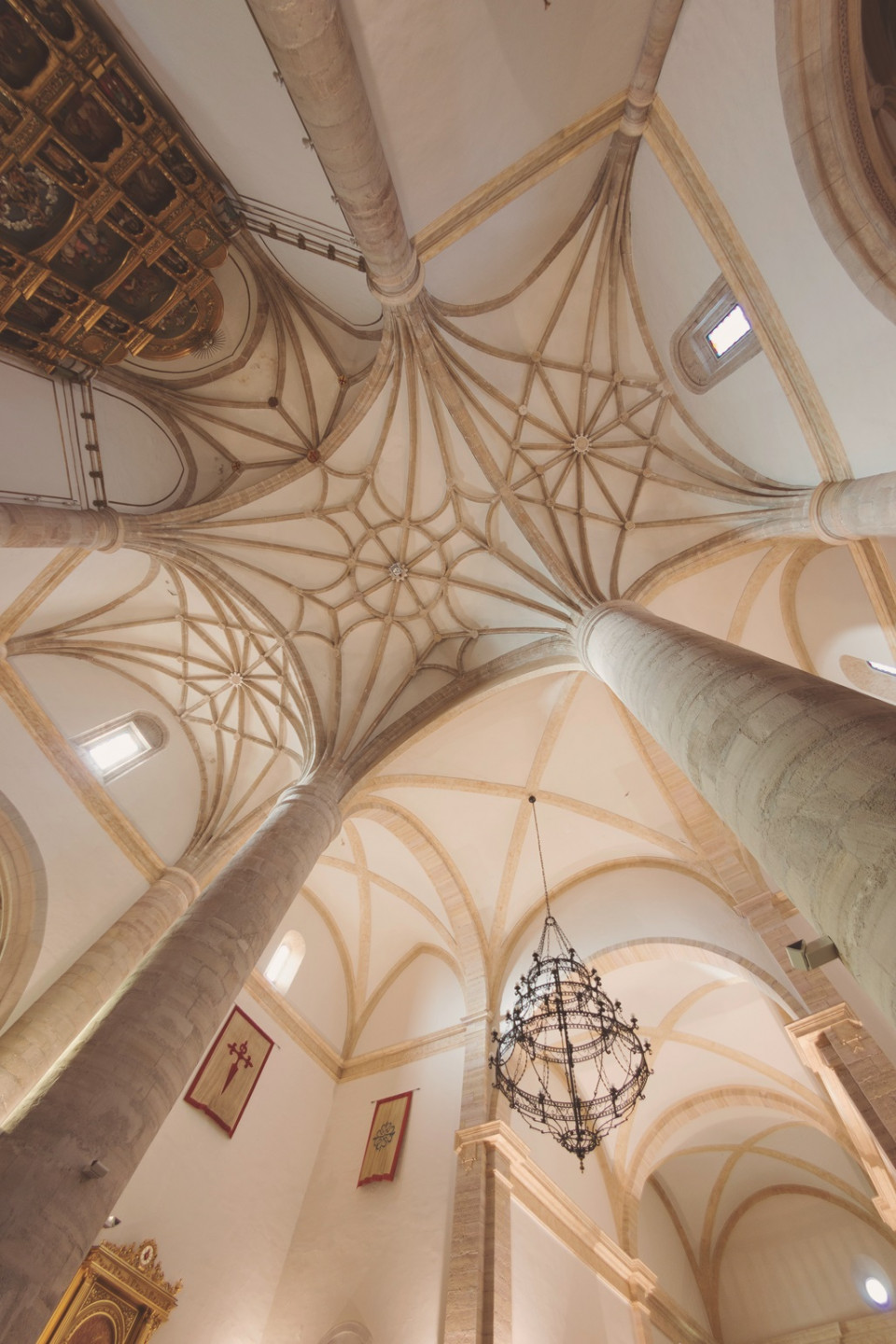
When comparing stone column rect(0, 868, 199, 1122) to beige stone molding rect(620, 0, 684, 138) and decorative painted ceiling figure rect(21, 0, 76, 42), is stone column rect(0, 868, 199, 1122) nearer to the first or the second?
decorative painted ceiling figure rect(21, 0, 76, 42)

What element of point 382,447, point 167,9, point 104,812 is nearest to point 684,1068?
point 104,812

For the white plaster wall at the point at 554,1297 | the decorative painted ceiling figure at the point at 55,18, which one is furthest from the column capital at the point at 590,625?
the decorative painted ceiling figure at the point at 55,18

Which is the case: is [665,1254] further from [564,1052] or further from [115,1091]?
[115,1091]

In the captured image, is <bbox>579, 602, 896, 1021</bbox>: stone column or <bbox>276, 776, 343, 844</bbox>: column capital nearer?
<bbox>579, 602, 896, 1021</bbox>: stone column

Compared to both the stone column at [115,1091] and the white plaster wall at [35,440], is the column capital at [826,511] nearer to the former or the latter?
the stone column at [115,1091]

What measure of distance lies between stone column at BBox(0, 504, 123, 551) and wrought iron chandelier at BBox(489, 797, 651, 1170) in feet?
24.5

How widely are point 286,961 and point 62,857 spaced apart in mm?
4929

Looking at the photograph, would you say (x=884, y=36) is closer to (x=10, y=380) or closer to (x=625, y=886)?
(x=10, y=380)

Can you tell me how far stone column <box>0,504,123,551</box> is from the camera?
6887mm

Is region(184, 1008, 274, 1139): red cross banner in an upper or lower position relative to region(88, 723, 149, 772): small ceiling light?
lower

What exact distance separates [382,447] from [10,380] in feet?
17.1

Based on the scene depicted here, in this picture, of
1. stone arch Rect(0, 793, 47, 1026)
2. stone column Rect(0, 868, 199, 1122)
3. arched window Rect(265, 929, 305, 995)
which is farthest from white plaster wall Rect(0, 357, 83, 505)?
arched window Rect(265, 929, 305, 995)

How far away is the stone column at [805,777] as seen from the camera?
8.20 ft

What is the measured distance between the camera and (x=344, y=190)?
5941mm
